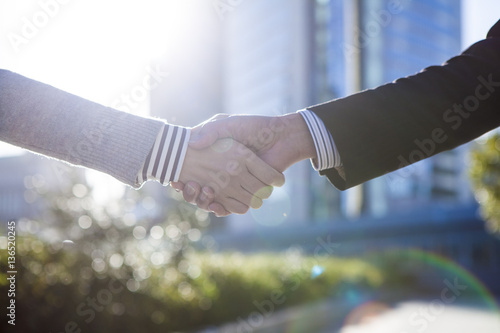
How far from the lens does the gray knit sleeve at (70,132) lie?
2.36m

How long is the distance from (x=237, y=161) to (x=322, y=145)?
59 cm

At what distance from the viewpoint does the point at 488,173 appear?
Result: 11.1 metres

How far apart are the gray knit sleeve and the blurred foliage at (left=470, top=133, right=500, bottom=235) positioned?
33.5 ft

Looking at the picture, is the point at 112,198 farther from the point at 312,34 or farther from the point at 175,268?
the point at 312,34

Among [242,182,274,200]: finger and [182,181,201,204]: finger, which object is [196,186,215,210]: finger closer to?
[182,181,201,204]: finger

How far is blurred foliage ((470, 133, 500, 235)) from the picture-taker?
10.8 m

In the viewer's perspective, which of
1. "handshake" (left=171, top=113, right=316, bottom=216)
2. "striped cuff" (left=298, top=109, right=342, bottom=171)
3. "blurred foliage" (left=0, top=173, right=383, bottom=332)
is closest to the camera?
"striped cuff" (left=298, top=109, right=342, bottom=171)

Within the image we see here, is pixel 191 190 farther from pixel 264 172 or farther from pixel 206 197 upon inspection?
pixel 264 172

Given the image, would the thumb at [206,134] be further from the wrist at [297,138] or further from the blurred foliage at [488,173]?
the blurred foliage at [488,173]

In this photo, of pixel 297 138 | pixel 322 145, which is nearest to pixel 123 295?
pixel 297 138

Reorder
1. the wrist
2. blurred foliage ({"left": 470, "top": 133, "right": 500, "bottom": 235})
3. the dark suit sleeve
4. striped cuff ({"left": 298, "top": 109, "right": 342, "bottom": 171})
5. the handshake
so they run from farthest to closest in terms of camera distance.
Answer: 1. blurred foliage ({"left": 470, "top": 133, "right": 500, "bottom": 235})
2. the handshake
3. the wrist
4. striped cuff ({"left": 298, "top": 109, "right": 342, "bottom": 171})
5. the dark suit sleeve

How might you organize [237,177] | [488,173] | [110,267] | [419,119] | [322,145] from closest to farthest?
[419,119] → [322,145] → [237,177] → [110,267] → [488,173]

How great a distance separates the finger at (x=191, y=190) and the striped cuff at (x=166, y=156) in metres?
0.14

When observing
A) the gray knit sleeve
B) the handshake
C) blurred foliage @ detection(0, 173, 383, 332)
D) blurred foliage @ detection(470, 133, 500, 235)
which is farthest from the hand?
blurred foliage @ detection(470, 133, 500, 235)
